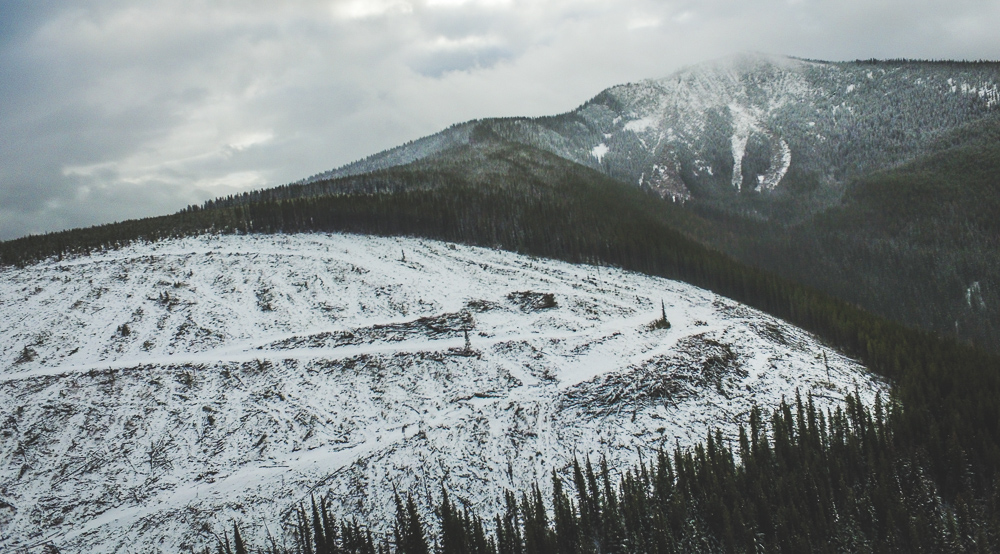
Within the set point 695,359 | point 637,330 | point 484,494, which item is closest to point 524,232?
point 637,330

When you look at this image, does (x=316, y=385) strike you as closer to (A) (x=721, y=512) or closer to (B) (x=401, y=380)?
(B) (x=401, y=380)

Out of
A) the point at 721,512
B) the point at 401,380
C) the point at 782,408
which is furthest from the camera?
the point at 401,380

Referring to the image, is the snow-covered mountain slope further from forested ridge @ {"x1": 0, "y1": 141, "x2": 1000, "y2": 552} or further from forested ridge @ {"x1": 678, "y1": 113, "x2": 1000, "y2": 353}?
forested ridge @ {"x1": 678, "y1": 113, "x2": 1000, "y2": 353}

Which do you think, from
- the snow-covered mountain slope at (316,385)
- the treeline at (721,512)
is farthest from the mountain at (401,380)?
the treeline at (721,512)

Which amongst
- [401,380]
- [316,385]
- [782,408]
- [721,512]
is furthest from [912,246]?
[316,385]

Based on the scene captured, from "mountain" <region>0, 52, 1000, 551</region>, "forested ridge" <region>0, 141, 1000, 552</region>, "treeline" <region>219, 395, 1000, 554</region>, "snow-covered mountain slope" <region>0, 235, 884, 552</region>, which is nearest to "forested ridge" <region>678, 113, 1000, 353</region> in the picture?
"forested ridge" <region>0, 141, 1000, 552</region>

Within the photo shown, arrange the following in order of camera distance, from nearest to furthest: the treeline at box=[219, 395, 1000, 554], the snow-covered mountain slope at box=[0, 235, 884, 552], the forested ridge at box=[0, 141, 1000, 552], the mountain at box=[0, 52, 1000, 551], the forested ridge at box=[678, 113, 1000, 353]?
the treeline at box=[219, 395, 1000, 554] → the snow-covered mountain slope at box=[0, 235, 884, 552] → the mountain at box=[0, 52, 1000, 551] → the forested ridge at box=[0, 141, 1000, 552] → the forested ridge at box=[678, 113, 1000, 353]
